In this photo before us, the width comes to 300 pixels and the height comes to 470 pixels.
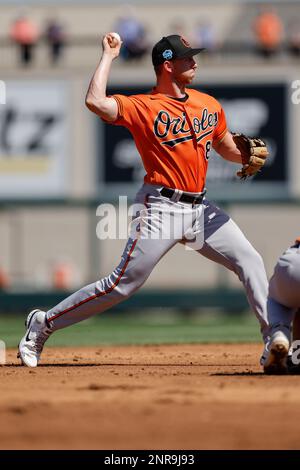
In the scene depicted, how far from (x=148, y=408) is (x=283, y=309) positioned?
1541 mm

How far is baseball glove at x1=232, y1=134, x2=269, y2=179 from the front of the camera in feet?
22.8

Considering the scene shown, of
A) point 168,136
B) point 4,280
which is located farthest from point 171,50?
point 4,280

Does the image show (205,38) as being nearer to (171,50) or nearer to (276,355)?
(171,50)

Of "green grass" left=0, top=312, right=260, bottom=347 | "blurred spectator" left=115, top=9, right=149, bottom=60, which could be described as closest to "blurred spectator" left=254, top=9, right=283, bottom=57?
"blurred spectator" left=115, top=9, right=149, bottom=60

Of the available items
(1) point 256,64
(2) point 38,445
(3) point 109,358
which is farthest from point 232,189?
(2) point 38,445

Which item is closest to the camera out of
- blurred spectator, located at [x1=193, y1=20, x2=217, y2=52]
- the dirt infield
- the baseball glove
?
the dirt infield

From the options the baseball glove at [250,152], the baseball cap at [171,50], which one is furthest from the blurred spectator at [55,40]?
the baseball cap at [171,50]

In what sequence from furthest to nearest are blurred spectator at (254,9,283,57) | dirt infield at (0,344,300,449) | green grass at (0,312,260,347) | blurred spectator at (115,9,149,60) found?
blurred spectator at (254,9,283,57) < blurred spectator at (115,9,149,60) < green grass at (0,312,260,347) < dirt infield at (0,344,300,449)

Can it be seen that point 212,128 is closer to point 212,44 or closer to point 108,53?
point 108,53

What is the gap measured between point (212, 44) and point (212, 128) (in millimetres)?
16540

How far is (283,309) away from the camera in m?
6.30

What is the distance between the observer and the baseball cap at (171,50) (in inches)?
264

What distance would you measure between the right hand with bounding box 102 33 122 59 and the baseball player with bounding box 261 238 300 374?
1681 mm

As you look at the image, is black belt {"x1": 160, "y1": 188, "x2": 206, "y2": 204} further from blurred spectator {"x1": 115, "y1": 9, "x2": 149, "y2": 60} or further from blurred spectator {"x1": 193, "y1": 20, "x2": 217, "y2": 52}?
blurred spectator {"x1": 193, "y1": 20, "x2": 217, "y2": 52}
